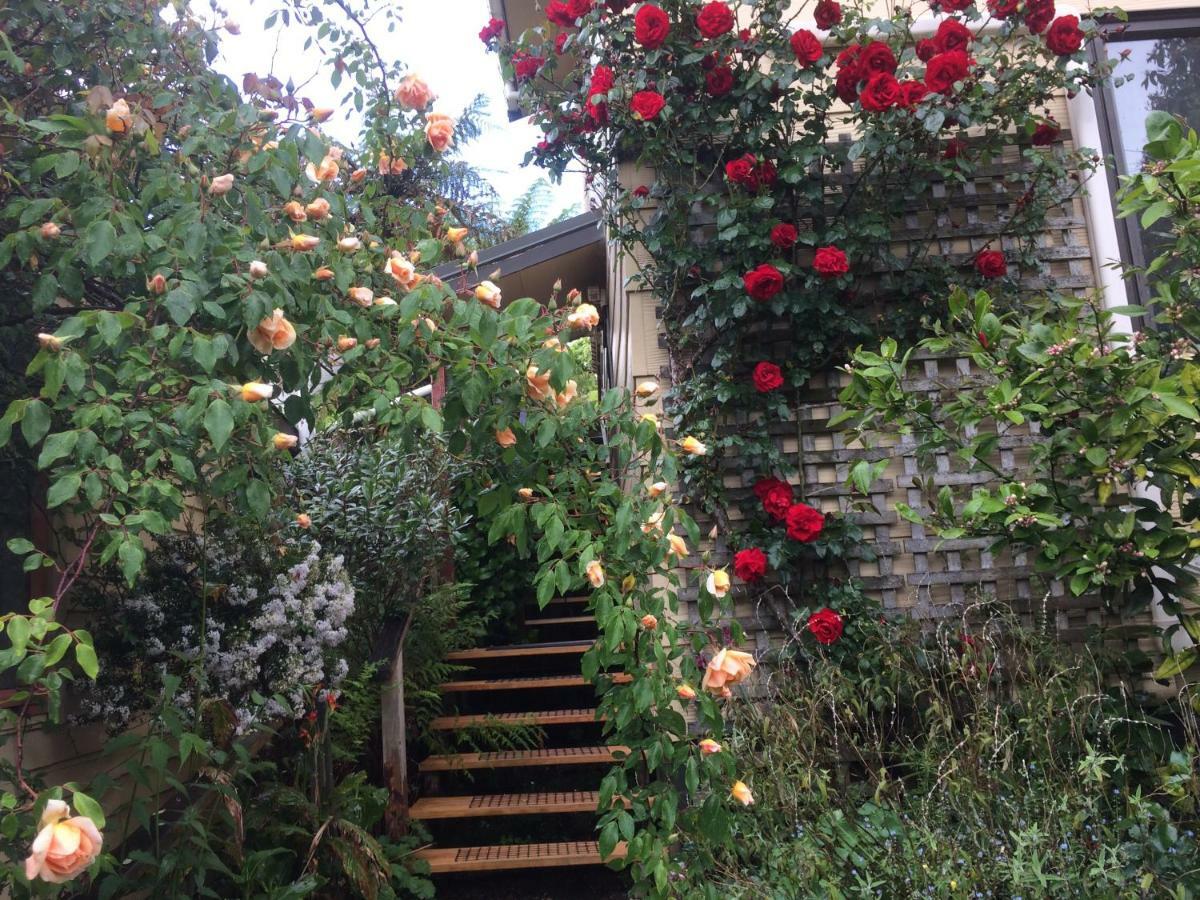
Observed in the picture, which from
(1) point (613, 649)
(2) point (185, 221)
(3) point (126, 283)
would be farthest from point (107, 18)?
(1) point (613, 649)

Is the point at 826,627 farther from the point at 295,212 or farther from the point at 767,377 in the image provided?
the point at 295,212

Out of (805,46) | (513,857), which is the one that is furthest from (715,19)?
(513,857)

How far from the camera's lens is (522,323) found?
2.24 meters

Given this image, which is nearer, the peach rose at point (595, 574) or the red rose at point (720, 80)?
the peach rose at point (595, 574)

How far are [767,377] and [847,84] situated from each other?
4.09 feet

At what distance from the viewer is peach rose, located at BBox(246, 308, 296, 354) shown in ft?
6.82

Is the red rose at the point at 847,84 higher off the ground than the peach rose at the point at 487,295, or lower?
higher

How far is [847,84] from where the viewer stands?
3.76 meters

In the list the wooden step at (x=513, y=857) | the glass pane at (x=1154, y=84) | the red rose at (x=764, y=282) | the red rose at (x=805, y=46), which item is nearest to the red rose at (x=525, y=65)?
the red rose at (x=805, y=46)

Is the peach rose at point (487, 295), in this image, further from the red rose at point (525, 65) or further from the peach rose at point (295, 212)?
the red rose at point (525, 65)

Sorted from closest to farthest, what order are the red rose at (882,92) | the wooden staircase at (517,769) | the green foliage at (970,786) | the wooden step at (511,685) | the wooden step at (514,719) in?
the green foliage at (970,786) → the red rose at (882,92) → the wooden staircase at (517,769) → the wooden step at (514,719) → the wooden step at (511,685)

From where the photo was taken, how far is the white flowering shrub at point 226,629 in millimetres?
3154

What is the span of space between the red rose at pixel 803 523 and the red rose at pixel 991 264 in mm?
1294

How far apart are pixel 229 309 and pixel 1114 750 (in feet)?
9.27
